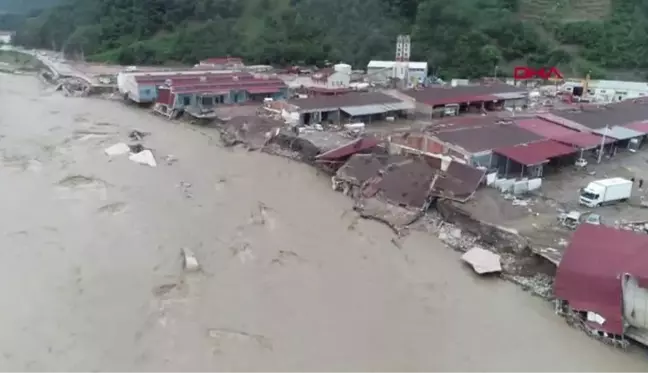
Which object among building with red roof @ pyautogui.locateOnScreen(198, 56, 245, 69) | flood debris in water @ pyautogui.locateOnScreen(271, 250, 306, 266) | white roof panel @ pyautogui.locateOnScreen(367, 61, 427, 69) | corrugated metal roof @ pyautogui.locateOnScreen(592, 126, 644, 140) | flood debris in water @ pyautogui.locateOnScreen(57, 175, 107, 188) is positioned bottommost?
flood debris in water @ pyautogui.locateOnScreen(271, 250, 306, 266)

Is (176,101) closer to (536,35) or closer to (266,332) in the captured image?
(266,332)

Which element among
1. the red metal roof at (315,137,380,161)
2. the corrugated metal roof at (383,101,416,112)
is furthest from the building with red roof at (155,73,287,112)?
the red metal roof at (315,137,380,161)

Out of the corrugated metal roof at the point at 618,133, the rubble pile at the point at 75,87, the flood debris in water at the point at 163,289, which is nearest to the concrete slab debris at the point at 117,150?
the flood debris in water at the point at 163,289

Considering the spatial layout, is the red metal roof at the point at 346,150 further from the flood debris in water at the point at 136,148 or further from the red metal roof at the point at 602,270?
the red metal roof at the point at 602,270

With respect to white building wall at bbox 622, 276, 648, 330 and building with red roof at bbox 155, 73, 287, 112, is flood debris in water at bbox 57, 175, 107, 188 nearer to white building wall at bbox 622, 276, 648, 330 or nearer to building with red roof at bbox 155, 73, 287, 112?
building with red roof at bbox 155, 73, 287, 112

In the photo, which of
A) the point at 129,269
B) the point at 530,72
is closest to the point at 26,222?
the point at 129,269

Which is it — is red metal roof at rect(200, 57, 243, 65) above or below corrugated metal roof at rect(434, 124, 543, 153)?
above

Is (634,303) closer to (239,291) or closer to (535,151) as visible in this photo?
(239,291)
